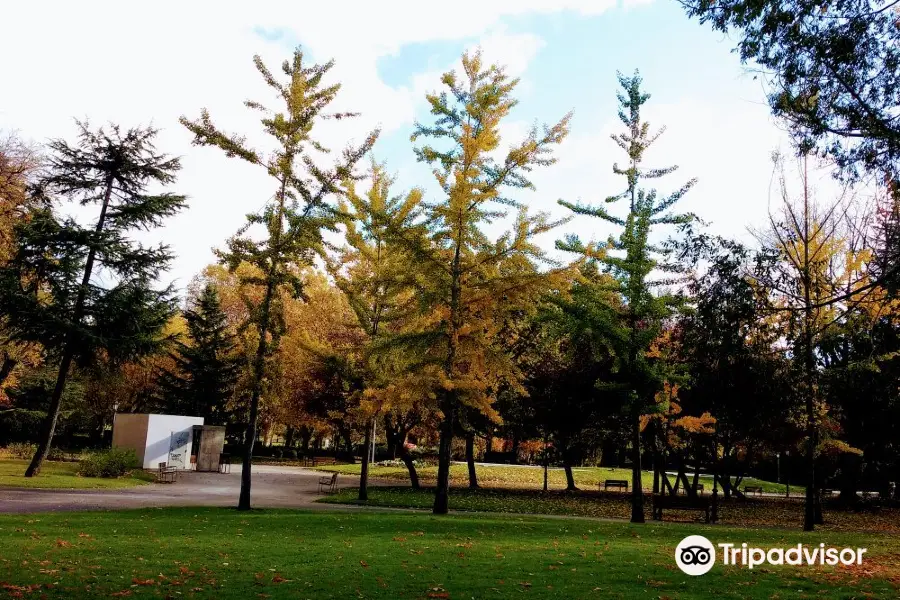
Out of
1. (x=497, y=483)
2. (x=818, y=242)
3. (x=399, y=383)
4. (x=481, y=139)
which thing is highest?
(x=481, y=139)

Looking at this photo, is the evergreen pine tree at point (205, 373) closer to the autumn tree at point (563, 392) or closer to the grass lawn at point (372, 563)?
the autumn tree at point (563, 392)

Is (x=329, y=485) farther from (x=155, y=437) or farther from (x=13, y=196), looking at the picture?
(x=13, y=196)

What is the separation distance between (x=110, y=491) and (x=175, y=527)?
10447 mm

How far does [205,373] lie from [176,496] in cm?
2621

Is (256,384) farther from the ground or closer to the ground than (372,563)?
farther from the ground

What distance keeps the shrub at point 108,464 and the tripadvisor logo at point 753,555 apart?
23.4 m

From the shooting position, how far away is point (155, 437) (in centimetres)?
3222

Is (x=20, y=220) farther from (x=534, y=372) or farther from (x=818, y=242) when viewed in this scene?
(x=818, y=242)

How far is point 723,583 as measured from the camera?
8.64 meters

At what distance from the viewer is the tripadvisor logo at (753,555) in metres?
10.2

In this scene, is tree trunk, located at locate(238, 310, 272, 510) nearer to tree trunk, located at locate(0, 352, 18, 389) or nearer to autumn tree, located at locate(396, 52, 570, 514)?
autumn tree, located at locate(396, 52, 570, 514)

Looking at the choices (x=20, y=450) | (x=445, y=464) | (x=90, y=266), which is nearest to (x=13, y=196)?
(x=90, y=266)

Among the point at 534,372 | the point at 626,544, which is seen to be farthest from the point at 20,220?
the point at 626,544

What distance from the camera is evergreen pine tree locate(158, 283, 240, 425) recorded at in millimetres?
45750
